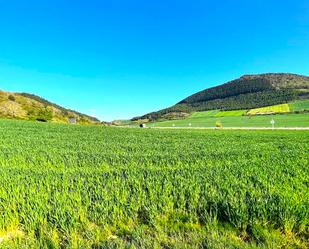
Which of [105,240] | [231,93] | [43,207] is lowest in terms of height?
[105,240]

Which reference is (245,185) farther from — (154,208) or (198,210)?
(154,208)

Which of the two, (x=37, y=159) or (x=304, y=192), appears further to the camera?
(x=37, y=159)

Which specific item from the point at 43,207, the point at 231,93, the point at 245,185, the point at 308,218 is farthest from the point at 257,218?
the point at 231,93

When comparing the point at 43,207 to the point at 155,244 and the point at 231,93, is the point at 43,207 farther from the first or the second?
the point at 231,93

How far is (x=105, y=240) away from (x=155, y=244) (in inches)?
34.9

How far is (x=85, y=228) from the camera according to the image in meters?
4.72

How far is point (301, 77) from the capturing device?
197 metres

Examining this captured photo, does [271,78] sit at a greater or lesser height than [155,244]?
greater

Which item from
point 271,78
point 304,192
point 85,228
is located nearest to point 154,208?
point 85,228

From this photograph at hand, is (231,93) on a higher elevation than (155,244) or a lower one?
higher

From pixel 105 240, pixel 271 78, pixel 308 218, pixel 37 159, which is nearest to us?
pixel 105 240

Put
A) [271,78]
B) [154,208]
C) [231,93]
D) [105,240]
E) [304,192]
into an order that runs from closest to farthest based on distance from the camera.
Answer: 1. [105,240]
2. [154,208]
3. [304,192]
4. [231,93]
5. [271,78]

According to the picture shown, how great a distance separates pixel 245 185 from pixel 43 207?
15.1ft

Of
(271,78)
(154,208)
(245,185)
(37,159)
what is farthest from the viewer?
(271,78)
